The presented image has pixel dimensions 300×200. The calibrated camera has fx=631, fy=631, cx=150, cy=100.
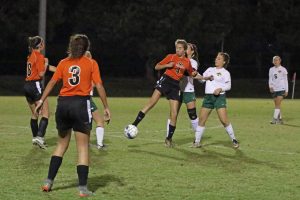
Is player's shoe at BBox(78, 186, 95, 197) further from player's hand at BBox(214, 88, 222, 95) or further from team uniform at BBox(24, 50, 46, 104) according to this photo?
player's hand at BBox(214, 88, 222, 95)

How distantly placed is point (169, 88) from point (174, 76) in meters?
0.29

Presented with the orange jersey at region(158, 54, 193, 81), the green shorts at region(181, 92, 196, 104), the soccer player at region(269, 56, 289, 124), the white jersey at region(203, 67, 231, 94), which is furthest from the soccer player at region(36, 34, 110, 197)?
the soccer player at region(269, 56, 289, 124)

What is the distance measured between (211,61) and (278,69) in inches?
1197

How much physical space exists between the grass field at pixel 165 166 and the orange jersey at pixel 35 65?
58.1 inches

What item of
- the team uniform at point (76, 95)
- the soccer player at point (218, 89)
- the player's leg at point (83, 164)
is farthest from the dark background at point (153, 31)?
the player's leg at point (83, 164)

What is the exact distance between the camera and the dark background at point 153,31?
43188 mm

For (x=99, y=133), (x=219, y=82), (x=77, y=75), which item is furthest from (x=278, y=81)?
(x=77, y=75)

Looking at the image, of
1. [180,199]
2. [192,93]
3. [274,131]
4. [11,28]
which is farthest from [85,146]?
[11,28]

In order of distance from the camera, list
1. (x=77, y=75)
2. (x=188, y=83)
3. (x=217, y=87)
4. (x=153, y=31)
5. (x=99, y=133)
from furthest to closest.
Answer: (x=153, y=31), (x=188, y=83), (x=217, y=87), (x=99, y=133), (x=77, y=75)

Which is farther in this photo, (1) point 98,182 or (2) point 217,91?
(2) point 217,91

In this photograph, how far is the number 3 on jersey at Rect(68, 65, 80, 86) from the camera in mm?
8352

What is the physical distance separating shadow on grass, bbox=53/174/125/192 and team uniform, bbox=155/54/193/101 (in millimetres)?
4011

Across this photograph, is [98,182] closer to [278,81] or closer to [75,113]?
[75,113]

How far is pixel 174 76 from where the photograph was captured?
13609mm
